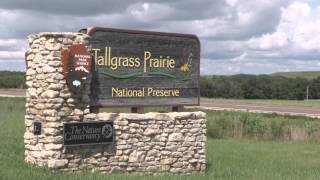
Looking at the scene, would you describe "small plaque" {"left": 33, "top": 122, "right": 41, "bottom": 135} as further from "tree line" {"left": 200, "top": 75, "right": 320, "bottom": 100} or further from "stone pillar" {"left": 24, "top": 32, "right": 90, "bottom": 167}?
"tree line" {"left": 200, "top": 75, "right": 320, "bottom": 100}

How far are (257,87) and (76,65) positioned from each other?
76.6m

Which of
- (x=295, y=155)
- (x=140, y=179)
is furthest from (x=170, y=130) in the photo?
(x=295, y=155)

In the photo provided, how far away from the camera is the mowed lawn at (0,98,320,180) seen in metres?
12.1

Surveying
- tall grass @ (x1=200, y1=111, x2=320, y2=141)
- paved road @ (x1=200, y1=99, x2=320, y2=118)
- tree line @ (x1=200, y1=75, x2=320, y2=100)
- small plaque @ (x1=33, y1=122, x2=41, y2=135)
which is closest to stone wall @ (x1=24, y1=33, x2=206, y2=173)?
small plaque @ (x1=33, y1=122, x2=41, y2=135)

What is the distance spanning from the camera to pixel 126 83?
14.4 metres

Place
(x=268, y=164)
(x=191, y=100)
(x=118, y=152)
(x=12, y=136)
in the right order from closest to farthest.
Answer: (x=118, y=152) < (x=191, y=100) < (x=268, y=164) < (x=12, y=136)

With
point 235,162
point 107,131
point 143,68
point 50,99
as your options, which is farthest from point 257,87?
point 50,99

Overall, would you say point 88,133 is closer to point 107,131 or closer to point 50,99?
point 107,131

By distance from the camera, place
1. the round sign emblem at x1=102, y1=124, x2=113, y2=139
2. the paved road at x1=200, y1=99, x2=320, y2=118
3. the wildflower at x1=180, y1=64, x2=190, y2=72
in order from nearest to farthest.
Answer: the round sign emblem at x1=102, y1=124, x2=113, y2=139
the wildflower at x1=180, y1=64, x2=190, y2=72
the paved road at x1=200, y1=99, x2=320, y2=118

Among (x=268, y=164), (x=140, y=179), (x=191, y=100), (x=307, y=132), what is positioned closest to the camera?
(x=140, y=179)

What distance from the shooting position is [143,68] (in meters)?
14.7

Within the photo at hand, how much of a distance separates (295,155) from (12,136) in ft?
32.8

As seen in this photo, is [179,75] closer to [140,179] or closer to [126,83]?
[126,83]

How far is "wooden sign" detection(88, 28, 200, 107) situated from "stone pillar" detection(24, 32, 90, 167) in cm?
90
